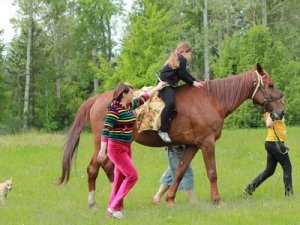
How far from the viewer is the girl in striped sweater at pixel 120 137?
8250 millimetres

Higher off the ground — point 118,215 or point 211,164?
point 211,164

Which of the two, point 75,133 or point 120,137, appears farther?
point 75,133

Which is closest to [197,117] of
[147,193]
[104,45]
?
[147,193]

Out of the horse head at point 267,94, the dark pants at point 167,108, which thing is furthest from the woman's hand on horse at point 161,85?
the horse head at point 267,94

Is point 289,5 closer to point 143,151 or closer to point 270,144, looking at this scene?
point 143,151

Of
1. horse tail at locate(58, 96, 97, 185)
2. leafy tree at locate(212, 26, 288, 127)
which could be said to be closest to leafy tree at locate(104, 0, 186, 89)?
leafy tree at locate(212, 26, 288, 127)

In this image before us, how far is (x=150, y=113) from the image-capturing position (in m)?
9.64

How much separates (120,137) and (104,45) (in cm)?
4593

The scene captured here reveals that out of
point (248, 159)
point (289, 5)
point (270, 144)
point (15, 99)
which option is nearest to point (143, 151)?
point (248, 159)

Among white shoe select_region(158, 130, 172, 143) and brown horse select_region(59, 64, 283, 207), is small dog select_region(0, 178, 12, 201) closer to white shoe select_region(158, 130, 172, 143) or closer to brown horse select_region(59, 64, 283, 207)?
brown horse select_region(59, 64, 283, 207)

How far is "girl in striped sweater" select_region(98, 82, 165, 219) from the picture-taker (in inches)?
325

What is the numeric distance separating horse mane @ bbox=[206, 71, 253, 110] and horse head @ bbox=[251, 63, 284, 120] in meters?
0.13

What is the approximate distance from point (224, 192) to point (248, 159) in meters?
5.49

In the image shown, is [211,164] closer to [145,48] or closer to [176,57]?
[176,57]
